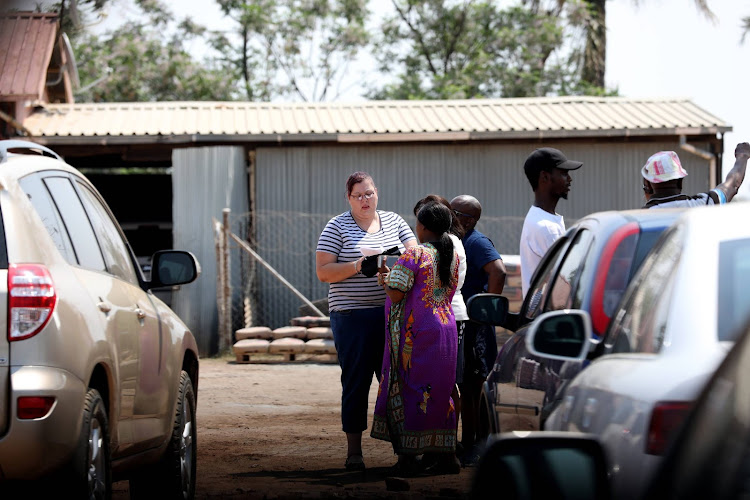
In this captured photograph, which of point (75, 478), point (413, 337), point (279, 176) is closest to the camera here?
point (75, 478)

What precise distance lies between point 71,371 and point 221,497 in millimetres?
2345

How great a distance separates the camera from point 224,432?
9.02m

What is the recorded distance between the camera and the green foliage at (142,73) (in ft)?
111

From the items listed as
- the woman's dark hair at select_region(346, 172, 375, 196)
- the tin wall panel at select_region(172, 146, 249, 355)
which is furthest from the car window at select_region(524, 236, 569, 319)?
the tin wall panel at select_region(172, 146, 249, 355)

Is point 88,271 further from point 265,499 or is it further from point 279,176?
point 279,176

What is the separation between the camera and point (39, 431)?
379 centimetres

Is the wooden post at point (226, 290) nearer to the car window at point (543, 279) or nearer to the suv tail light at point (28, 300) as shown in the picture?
the car window at point (543, 279)

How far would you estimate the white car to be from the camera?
8.59ft

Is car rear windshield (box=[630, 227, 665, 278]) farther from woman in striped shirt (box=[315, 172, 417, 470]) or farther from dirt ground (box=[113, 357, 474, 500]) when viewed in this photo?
woman in striped shirt (box=[315, 172, 417, 470])

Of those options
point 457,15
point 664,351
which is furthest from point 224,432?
point 457,15

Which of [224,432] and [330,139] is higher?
[330,139]

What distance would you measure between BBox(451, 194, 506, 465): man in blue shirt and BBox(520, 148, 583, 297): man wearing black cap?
0.50 m

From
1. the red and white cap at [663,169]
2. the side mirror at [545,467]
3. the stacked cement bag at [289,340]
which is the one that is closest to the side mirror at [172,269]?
the red and white cap at [663,169]

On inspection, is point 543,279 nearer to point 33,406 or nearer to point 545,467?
point 33,406
